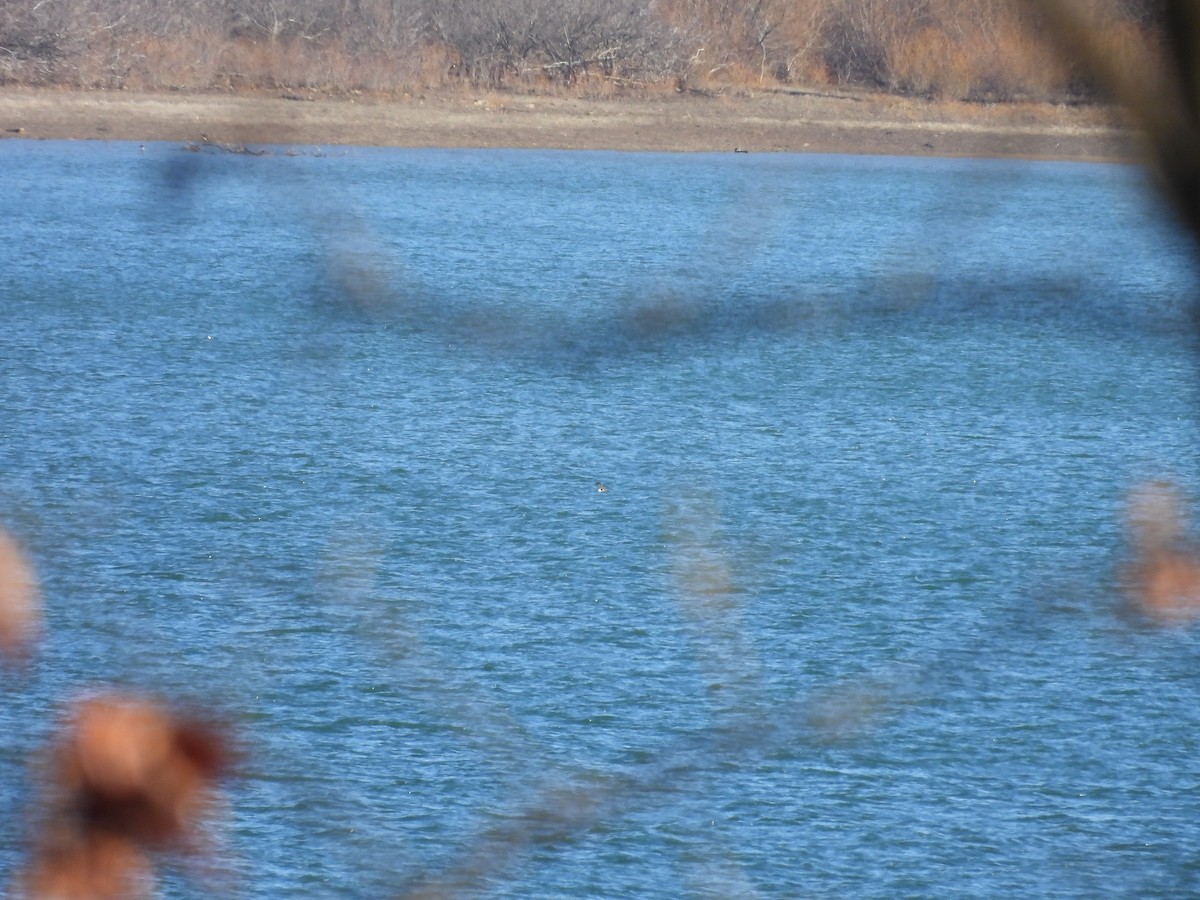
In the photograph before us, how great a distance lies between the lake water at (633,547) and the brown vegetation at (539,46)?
0.19m

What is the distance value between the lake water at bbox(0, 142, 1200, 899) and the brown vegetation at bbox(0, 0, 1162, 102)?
0.19 metres

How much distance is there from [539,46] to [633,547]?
2605 centimetres

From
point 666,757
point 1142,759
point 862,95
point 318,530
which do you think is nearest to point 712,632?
point 666,757

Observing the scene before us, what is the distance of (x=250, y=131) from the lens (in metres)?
1.14

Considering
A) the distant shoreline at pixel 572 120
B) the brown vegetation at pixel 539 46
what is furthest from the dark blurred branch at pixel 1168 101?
the distant shoreline at pixel 572 120

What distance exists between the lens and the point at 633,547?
1242 centimetres

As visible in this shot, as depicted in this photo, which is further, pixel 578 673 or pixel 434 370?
pixel 434 370

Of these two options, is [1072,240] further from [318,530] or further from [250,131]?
[250,131]

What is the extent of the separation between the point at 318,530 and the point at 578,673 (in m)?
3.41

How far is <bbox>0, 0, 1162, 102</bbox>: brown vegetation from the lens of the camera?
5.99 ft

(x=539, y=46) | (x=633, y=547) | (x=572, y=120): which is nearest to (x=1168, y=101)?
(x=633, y=547)

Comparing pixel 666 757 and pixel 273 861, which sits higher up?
pixel 666 757

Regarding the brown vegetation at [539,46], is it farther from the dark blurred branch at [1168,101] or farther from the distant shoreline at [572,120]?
the dark blurred branch at [1168,101]

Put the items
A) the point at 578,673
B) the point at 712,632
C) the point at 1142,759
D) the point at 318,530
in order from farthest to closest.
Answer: the point at 318,530 < the point at 578,673 < the point at 1142,759 < the point at 712,632
